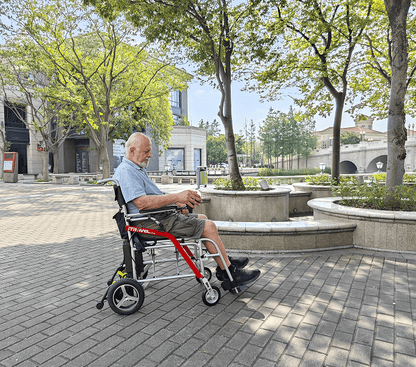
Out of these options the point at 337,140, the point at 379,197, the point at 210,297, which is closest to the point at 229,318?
the point at 210,297

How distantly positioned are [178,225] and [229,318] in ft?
3.29

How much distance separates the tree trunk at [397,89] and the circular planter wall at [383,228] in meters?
1.39

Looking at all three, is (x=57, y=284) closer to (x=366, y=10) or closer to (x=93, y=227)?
(x=93, y=227)

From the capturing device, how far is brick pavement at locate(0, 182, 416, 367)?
2416 mm

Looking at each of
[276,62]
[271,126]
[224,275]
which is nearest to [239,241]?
[224,275]

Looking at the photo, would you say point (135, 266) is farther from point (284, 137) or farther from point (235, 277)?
point (284, 137)

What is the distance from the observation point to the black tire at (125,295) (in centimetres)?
306

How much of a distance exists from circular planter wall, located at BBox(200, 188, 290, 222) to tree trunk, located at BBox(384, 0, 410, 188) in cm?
268

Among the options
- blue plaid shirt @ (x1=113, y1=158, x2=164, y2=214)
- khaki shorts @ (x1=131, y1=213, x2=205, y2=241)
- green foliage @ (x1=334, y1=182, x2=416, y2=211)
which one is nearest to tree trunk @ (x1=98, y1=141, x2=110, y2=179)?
green foliage @ (x1=334, y1=182, x2=416, y2=211)

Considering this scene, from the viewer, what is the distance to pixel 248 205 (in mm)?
Result: 8141

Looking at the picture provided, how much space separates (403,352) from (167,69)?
20415 millimetres

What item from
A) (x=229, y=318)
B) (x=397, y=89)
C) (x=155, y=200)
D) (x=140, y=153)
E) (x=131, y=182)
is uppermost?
(x=397, y=89)

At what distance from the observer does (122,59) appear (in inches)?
797

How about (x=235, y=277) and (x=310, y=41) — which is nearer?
(x=235, y=277)
